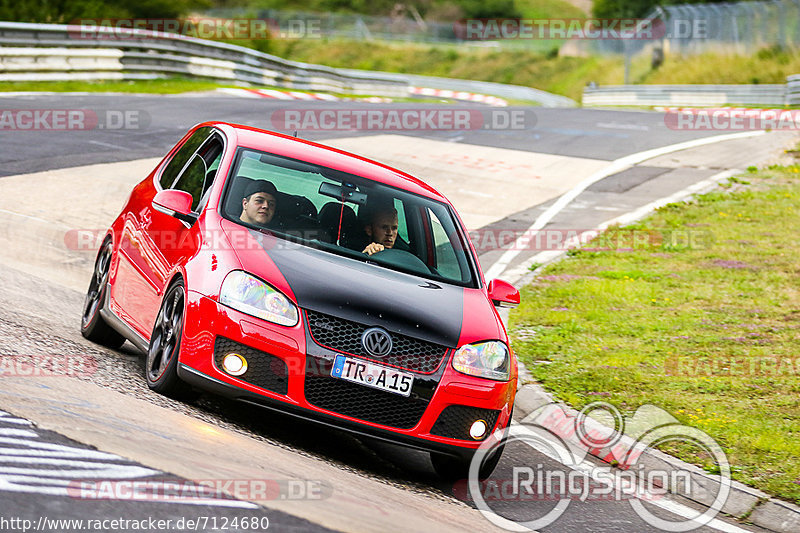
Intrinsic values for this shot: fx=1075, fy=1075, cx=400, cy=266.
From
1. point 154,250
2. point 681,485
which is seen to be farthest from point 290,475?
point 681,485

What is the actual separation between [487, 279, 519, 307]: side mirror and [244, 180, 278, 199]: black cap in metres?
1.51

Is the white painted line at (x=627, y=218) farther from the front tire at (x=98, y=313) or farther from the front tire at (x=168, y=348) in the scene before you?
the front tire at (x=168, y=348)

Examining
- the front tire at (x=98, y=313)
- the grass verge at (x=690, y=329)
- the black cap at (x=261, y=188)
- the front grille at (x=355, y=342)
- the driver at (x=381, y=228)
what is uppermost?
the black cap at (x=261, y=188)

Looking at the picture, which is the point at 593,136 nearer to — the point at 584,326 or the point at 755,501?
the point at 584,326

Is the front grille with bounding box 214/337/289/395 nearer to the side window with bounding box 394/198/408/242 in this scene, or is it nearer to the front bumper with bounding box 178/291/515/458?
the front bumper with bounding box 178/291/515/458

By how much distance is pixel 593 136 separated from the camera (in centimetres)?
2464

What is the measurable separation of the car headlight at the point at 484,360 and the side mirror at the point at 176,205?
1879mm

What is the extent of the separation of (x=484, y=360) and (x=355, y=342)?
80cm

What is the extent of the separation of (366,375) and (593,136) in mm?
19926

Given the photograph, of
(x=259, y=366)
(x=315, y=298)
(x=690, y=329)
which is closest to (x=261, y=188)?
(x=315, y=298)

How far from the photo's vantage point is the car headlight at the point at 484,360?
5.85 meters

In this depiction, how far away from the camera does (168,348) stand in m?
6.01

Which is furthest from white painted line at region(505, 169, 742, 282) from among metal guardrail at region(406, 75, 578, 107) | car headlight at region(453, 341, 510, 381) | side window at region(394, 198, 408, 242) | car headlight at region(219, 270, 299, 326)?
metal guardrail at region(406, 75, 578, 107)

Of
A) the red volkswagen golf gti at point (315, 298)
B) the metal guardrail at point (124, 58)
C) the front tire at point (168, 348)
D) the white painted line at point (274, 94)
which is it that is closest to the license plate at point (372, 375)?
the red volkswagen golf gti at point (315, 298)
